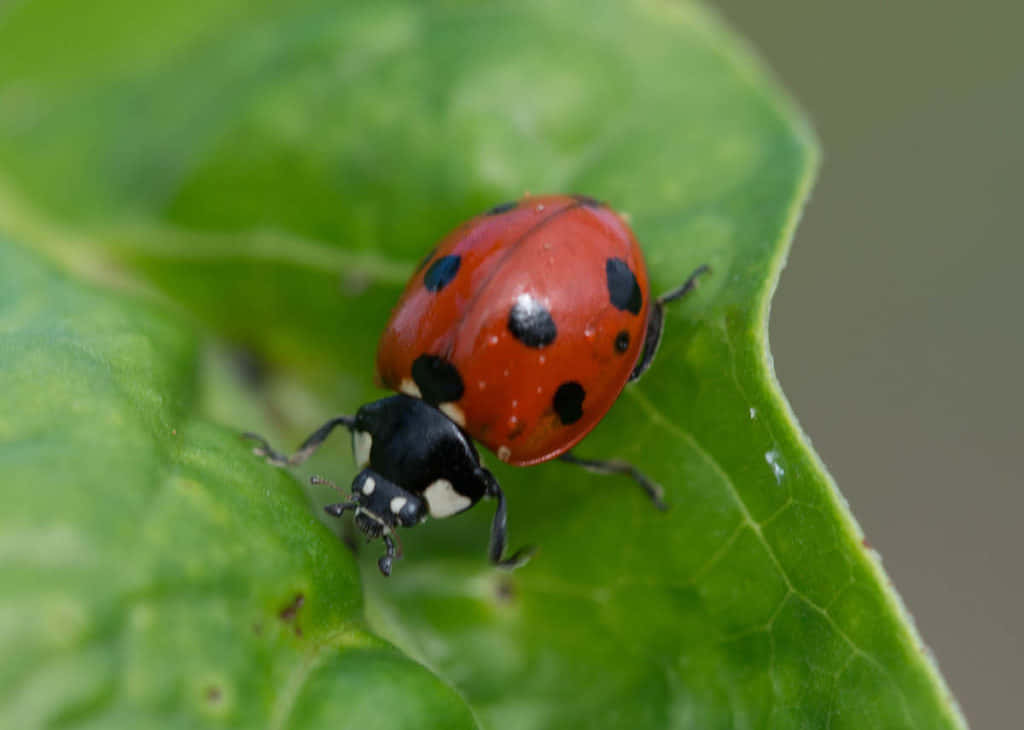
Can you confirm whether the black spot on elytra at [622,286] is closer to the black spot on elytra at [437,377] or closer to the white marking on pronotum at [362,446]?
the black spot on elytra at [437,377]

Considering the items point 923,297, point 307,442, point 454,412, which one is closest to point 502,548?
point 454,412

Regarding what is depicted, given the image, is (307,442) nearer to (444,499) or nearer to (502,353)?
(444,499)

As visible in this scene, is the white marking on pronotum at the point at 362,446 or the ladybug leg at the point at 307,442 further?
the white marking on pronotum at the point at 362,446

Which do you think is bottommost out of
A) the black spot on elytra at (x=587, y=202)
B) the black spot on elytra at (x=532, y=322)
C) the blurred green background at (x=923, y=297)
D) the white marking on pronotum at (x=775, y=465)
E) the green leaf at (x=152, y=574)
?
the blurred green background at (x=923, y=297)

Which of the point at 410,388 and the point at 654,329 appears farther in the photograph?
the point at 410,388

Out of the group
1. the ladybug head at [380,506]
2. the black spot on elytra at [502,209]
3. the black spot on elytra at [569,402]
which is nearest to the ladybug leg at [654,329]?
the black spot on elytra at [569,402]

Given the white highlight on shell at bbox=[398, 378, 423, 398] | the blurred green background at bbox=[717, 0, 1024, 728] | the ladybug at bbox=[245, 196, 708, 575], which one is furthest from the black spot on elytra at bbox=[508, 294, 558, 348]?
the blurred green background at bbox=[717, 0, 1024, 728]

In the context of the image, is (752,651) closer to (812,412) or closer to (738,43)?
(738,43)

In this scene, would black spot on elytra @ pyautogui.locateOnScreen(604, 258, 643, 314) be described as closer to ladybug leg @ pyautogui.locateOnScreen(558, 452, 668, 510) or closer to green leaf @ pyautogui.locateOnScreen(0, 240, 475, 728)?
ladybug leg @ pyautogui.locateOnScreen(558, 452, 668, 510)
